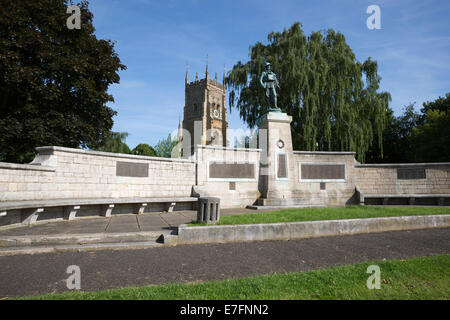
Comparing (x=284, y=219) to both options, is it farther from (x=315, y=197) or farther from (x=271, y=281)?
(x=315, y=197)

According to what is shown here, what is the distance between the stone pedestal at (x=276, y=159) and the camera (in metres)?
13.1

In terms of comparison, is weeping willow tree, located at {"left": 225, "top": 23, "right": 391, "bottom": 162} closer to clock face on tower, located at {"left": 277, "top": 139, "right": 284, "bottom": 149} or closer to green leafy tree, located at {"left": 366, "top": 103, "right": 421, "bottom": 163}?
clock face on tower, located at {"left": 277, "top": 139, "right": 284, "bottom": 149}

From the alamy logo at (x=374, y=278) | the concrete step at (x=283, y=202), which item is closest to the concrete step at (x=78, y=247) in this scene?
the alamy logo at (x=374, y=278)

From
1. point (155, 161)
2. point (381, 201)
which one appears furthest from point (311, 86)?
point (155, 161)

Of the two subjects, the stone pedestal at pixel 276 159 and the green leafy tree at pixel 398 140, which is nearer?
the stone pedestal at pixel 276 159

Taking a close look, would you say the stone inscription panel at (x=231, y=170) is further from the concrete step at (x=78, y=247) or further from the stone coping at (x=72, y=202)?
the concrete step at (x=78, y=247)

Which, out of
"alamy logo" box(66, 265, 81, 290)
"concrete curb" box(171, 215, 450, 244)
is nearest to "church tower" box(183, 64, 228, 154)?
"concrete curb" box(171, 215, 450, 244)

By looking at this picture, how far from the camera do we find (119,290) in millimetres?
3303

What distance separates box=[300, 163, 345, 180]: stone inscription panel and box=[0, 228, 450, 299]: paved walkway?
23.8 ft

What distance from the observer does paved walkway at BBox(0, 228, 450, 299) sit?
374cm

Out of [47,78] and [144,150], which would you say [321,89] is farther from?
[144,150]

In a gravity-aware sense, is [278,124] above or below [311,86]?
below

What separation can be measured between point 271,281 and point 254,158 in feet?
32.9

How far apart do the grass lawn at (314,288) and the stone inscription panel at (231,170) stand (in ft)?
28.6
